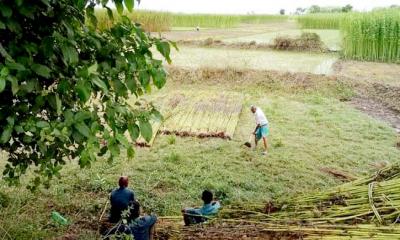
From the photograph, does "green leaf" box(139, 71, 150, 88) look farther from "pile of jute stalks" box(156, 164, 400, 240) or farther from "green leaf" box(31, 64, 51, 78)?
"pile of jute stalks" box(156, 164, 400, 240)

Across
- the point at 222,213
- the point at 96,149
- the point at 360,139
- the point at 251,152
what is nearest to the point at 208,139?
the point at 251,152

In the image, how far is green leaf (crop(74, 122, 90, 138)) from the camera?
299 cm

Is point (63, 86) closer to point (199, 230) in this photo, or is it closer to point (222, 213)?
point (199, 230)

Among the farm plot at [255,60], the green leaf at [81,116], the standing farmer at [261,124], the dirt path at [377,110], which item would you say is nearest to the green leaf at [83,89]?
the green leaf at [81,116]

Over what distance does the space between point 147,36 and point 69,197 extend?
4.76 metres

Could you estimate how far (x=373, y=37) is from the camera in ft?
73.5

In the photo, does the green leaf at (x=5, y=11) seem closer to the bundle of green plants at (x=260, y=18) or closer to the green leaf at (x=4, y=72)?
the green leaf at (x=4, y=72)

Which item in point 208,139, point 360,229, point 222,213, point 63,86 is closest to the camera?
point 63,86

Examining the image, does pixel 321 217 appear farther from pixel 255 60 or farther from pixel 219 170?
pixel 255 60

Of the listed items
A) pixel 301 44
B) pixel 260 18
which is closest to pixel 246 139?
pixel 301 44

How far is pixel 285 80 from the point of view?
58.4 ft

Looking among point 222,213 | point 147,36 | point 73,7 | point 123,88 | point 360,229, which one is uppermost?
point 73,7

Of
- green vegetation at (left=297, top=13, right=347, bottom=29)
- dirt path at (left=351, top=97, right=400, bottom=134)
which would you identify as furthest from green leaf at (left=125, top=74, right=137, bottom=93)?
green vegetation at (left=297, top=13, right=347, bottom=29)

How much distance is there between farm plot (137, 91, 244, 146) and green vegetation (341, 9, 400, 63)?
9520 millimetres
